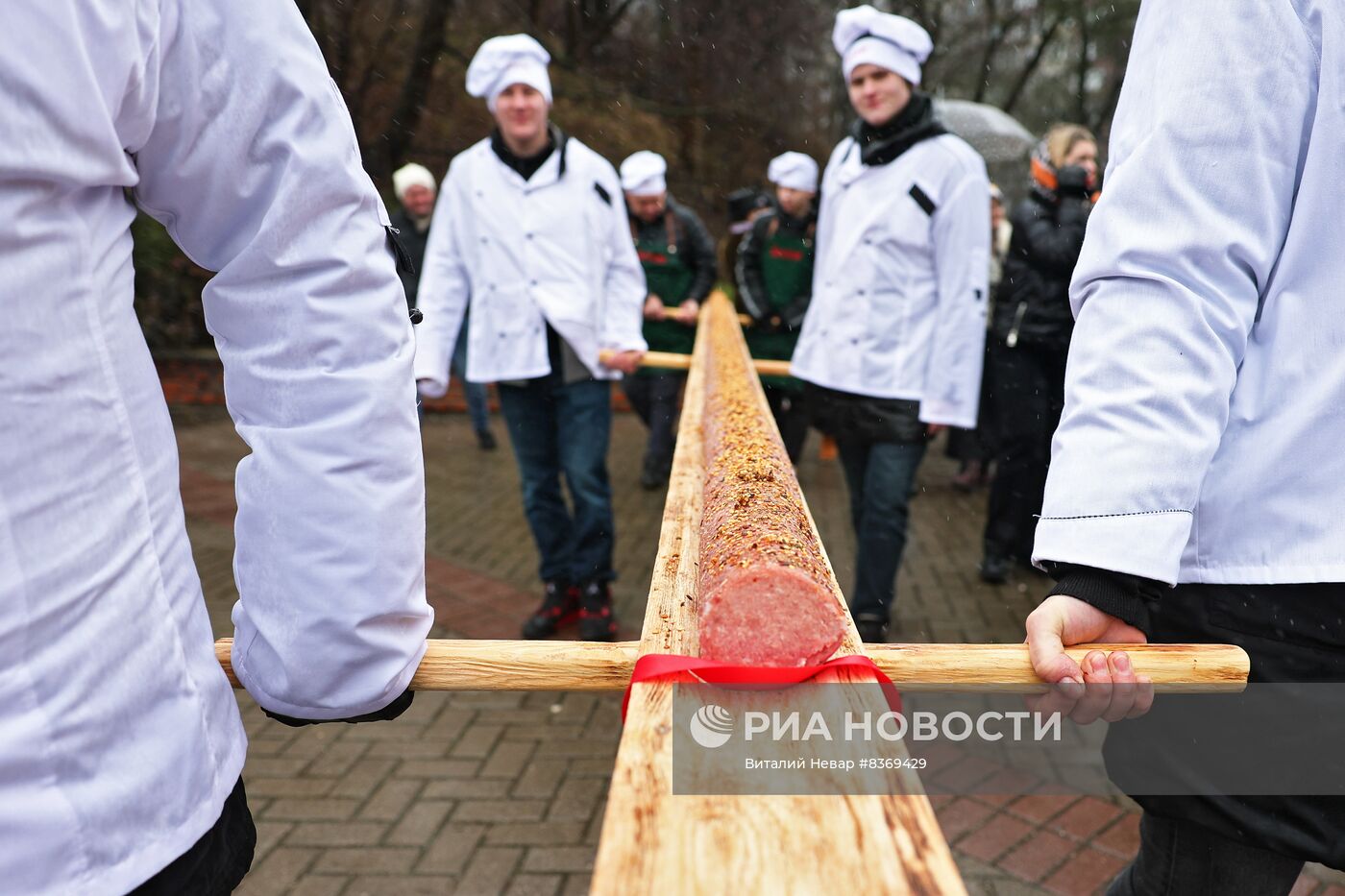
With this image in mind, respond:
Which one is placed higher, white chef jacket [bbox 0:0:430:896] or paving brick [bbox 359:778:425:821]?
white chef jacket [bbox 0:0:430:896]

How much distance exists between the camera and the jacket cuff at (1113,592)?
1278 millimetres

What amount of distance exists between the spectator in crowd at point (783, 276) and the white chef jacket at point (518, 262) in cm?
168

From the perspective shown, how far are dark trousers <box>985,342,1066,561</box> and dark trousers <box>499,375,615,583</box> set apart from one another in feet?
6.45

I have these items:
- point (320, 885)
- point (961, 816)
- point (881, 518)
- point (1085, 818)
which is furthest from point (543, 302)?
point (1085, 818)

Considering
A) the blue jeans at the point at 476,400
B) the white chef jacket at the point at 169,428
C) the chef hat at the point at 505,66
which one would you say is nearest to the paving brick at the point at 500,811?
the white chef jacket at the point at 169,428

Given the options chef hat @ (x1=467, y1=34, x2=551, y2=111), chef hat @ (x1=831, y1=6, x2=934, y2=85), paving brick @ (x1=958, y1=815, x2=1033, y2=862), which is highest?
chef hat @ (x1=831, y1=6, x2=934, y2=85)

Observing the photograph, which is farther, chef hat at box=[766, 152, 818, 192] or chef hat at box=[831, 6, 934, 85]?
chef hat at box=[766, 152, 818, 192]

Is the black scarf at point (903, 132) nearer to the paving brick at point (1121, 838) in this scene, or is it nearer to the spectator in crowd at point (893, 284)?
the spectator in crowd at point (893, 284)

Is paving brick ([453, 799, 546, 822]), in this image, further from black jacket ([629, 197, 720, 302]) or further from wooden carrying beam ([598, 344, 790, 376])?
black jacket ([629, 197, 720, 302])

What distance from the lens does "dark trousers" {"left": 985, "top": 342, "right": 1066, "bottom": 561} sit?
4.76m

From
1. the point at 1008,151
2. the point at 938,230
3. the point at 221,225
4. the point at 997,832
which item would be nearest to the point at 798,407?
the point at 938,230

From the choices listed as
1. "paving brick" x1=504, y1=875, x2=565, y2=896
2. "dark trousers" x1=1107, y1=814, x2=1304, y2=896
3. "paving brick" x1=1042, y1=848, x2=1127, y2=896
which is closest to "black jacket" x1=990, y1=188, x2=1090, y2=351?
"paving brick" x1=1042, y1=848, x2=1127, y2=896

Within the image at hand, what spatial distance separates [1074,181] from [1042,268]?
40cm

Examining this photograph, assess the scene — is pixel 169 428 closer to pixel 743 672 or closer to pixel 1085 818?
pixel 743 672
